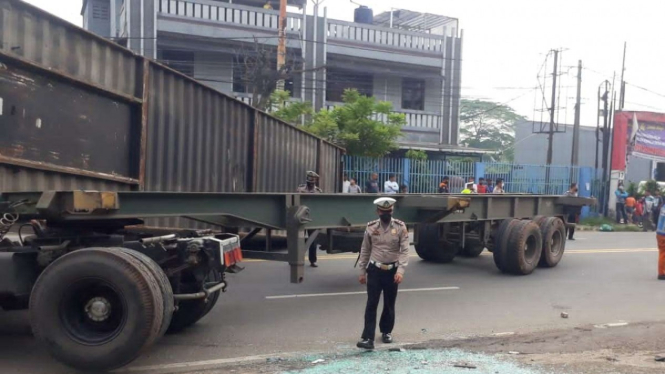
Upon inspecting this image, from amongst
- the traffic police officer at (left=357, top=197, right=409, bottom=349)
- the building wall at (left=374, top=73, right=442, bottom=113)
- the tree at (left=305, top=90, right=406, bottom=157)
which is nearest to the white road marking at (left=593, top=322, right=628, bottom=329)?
the traffic police officer at (left=357, top=197, right=409, bottom=349)

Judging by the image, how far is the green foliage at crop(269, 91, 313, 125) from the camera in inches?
879

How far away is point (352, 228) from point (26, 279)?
4.52 m

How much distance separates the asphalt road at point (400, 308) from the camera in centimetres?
655

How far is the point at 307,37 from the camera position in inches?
1010

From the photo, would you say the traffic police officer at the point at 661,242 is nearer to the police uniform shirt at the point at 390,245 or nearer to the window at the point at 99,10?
the police uniform shirt at the point at 390,245

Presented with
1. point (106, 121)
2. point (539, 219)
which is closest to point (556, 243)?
point (539, 219)

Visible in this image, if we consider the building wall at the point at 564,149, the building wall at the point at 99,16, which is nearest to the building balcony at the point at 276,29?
the building wall at the point at 99,16

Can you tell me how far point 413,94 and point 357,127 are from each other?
303 inches

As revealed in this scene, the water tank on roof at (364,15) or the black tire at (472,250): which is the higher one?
the water tank on roof at (364,15)

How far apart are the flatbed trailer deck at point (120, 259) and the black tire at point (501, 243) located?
439cm

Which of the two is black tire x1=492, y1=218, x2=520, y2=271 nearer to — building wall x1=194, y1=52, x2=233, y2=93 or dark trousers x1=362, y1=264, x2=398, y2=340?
dark trousers x1=362, y1=264, x2=398, y2=340

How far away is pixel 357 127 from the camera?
22062 mm

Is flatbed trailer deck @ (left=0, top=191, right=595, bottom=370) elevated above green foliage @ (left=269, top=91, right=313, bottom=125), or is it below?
below

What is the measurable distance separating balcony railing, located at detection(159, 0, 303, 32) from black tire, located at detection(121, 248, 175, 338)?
1968 cm
